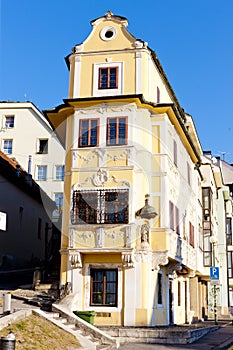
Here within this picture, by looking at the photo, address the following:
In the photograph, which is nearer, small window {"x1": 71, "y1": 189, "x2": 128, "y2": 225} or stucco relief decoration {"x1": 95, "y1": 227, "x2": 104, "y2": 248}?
stucco relief decoration {"x1": 95, "y1": 227, "x2": 104, "y2": 248}

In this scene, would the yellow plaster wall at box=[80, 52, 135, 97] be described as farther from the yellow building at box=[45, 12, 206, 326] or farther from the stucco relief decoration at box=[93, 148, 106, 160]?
the stucco relief decoration at box=[93, 148, 106, 160]

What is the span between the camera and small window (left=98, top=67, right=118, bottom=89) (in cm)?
2666

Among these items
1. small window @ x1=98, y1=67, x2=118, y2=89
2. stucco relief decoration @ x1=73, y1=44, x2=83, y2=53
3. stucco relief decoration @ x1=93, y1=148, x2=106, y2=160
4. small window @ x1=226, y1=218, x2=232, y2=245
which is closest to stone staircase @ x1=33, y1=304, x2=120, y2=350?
stucco relief decoration @ x1=93, y1=148, x2=106, y2=160

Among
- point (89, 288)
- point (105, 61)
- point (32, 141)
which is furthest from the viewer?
point (32, 141)

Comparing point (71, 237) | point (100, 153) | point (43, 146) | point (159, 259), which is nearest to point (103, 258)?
point (71, 237)

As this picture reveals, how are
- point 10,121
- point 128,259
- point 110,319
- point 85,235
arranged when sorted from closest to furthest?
point 110,319 → point 128,259 → point 85,235 → point 10,121

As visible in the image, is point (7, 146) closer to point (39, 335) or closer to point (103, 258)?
point (103, 258)

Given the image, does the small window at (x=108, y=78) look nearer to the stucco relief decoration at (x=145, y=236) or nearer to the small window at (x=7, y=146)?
the stucco relief decoration at (x=145, y=236)

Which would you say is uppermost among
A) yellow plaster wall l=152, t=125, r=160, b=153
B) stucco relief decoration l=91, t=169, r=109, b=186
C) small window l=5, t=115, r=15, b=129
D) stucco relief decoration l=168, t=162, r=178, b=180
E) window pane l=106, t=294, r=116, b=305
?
small window l=5, t=115, r=15, b=129

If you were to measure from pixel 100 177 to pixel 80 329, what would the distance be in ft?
25.1

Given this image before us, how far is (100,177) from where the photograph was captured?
25.3m

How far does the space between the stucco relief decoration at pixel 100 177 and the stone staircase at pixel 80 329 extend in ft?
20.4

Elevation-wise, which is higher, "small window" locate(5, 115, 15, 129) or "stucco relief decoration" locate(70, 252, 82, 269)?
"small window" locate(5, 115, 15, 129)

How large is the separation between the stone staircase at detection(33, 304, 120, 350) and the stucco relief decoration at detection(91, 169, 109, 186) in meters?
6.23
